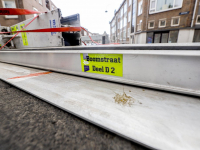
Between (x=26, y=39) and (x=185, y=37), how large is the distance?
10938 mm

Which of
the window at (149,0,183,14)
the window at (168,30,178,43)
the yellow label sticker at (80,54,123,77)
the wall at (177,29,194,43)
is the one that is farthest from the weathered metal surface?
the window at (149,0,183,14)

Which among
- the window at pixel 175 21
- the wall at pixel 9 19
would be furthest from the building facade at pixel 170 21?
the wall at pixel 9 19

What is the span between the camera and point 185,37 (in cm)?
809

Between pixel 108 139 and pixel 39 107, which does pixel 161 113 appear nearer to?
pixel 108 139

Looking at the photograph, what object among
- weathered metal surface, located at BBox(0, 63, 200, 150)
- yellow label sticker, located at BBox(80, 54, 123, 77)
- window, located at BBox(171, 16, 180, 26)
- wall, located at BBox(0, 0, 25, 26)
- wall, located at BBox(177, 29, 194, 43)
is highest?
wall, located at BBox(0, 0, 25, 26)

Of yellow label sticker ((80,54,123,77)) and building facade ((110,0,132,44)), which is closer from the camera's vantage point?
yellow label sticker ((80,54,123,77))

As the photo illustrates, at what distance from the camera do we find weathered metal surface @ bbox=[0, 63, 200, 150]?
57cm

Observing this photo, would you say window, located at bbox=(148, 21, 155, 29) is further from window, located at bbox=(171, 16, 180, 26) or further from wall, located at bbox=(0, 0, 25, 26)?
wall, located at bbox=(0, 0, 25, 26)

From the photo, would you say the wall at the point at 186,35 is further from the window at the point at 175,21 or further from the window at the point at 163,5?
the window at the point at 163,5

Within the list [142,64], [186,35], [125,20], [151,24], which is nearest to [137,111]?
[142,64]

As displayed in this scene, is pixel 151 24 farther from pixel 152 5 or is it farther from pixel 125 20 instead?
pixel 125 20

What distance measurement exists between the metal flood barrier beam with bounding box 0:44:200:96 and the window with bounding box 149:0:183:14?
10400 millimetres

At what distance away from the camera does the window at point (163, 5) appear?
799 cm

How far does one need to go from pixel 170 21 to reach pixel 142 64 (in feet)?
33.3
